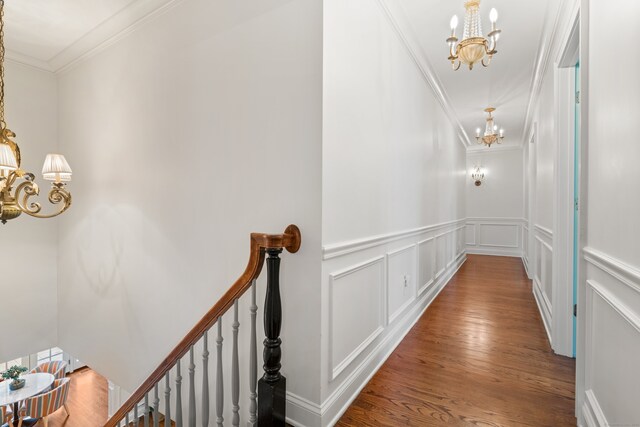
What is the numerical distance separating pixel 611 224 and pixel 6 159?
10.3 ft

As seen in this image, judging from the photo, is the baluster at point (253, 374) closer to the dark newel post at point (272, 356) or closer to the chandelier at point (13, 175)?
the dark newel post at point (272, 356)

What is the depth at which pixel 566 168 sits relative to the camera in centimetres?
229

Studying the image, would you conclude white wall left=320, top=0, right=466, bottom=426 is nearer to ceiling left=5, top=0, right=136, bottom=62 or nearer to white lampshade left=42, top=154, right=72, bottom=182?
white lampshade left=42, top=154, right=72, bottom=182

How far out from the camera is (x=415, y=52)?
290 centimetres

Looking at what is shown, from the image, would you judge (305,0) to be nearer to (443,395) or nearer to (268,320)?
(268,320)

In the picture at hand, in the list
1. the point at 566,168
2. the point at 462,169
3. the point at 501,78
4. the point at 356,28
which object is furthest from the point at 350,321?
the point at 462,169

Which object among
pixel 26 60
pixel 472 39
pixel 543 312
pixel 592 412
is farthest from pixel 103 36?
pixel 543 312

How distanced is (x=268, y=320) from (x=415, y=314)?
6.71ft

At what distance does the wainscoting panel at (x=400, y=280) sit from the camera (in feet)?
7.93

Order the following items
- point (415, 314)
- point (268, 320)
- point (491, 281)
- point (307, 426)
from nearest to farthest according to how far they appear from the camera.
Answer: point (268, 320) < point (307, 426) < point (415, 314) < point (491, 281)

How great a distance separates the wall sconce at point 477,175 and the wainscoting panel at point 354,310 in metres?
6.75

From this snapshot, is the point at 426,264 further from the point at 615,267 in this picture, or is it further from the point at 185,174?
the point at 185,174

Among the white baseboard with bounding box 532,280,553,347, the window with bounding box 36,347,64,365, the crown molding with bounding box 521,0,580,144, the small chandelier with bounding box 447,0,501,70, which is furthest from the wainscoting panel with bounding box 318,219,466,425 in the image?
the window with bounding box 36,347,64,365

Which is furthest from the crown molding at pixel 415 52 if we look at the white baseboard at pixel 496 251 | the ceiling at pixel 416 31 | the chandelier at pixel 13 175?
the white baseboard at pixel 496 251
